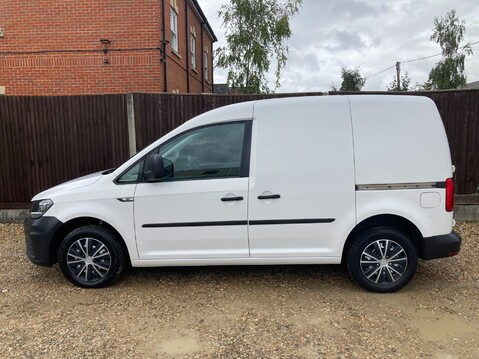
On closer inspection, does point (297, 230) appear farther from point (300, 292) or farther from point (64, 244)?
point (64, 244)

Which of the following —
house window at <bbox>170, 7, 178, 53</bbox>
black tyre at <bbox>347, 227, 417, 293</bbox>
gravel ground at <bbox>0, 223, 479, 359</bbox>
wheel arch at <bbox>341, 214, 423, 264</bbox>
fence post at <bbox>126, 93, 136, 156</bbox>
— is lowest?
gravel ground at <bbox>0, 223, 479, 359</bbox>

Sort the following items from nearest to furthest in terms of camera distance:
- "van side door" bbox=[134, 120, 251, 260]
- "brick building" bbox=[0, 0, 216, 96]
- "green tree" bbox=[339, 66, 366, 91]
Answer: "van side door" bbox=[134, 120, 251, 260] → "brick building" bbox=[0, 0, 216, 96] → "green tree" bbox=[339, 66, 366, 91]

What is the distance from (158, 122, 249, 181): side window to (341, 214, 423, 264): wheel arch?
52.9 inches

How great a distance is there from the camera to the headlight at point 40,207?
4137 mm

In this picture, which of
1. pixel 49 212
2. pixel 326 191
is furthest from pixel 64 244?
pixel 326 191

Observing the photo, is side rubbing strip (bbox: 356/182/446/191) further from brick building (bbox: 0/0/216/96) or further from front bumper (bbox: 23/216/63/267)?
brick building (bbox: 0/0/216/96)

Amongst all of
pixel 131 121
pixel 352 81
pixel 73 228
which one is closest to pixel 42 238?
pixel 73 228

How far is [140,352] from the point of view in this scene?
2.99 metres

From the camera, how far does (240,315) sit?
3559 millimetres

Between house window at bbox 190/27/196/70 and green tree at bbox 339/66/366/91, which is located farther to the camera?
green tree at bbox 339/66/366/91

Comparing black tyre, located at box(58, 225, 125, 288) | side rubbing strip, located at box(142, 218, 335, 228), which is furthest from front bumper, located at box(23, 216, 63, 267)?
side rubbing strip, located at box(142, 218, 335, 228)

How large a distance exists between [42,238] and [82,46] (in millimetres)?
7238

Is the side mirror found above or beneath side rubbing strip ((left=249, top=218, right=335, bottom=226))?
above

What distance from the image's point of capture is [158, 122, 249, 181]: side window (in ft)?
13.1
